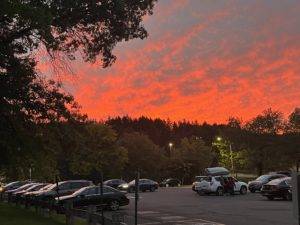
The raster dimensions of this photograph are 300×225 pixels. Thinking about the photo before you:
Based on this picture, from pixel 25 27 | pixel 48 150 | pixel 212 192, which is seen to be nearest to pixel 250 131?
pixel 212 192

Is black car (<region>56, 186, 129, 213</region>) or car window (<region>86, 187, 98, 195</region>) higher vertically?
car window (<region>86, 187, 98, 195</region>)

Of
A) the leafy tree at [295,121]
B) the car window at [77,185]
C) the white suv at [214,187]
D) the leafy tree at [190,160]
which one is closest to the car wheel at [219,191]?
the white suv at [214,187]

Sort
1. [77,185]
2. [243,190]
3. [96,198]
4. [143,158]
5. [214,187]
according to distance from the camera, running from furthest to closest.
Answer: [143,158]
[243,190]
[214,187]
[77,185]
[96,198]

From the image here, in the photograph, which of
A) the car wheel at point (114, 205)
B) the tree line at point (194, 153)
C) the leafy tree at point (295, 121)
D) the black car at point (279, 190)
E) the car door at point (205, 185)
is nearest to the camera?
the car wheel at point (114, 205)

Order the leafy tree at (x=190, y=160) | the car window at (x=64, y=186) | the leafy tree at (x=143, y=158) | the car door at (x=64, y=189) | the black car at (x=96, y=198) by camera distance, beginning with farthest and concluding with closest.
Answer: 1. the leafy tree at (x=143, y=158)
2. the leafy tree at (x=190, y=160)
3. the car window at (x=64, y=186)
4. the car door at (x=64, y=189)
5. the black car at (x=96, y=198)

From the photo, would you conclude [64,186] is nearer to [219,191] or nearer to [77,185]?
[77,185]

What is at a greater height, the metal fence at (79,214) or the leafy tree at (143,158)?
the leafy tree at (143,158)

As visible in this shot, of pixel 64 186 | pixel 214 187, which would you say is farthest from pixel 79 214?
pixel 214 187

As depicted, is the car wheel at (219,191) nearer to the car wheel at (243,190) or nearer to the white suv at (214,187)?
the white suv at (214,187)

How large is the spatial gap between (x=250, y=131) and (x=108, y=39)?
7590cm

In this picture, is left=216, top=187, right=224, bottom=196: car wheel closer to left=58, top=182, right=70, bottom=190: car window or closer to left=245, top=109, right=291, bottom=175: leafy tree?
left=58, top=182, right=70, bottom=190: car window

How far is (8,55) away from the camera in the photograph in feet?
81.9

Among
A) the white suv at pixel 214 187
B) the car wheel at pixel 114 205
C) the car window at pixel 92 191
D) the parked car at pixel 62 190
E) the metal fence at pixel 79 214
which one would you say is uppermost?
the white suv at pixel 214 187

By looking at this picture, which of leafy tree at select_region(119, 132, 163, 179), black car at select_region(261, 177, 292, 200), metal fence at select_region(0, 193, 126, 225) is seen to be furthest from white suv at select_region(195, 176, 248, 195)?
leafy tree at select_region(119, 132, 163, 179)
